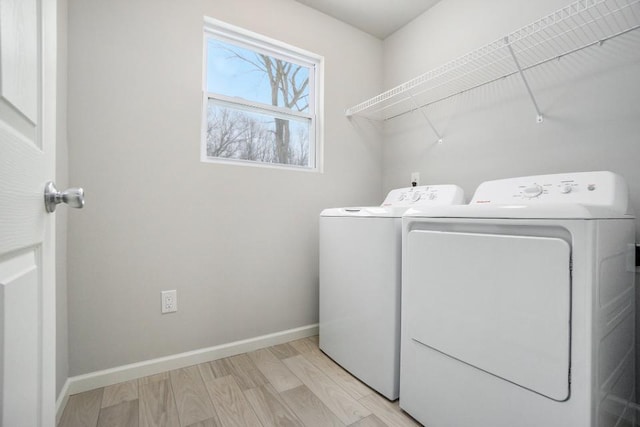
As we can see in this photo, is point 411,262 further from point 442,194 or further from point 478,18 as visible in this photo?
point 478,18

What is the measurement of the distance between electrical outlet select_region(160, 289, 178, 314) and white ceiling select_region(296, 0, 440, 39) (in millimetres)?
2103

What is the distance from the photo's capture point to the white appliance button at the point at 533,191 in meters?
1.33

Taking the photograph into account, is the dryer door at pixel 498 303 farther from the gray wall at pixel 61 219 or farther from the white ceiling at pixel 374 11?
the white ceiling at pixel 374 11

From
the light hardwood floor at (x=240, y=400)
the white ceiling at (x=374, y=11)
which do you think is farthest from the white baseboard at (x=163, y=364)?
the white ceiling at (x=374, y=11)

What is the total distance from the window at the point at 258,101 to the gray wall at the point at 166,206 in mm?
105

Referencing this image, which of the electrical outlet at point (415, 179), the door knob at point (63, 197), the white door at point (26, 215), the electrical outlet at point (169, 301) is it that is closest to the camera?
the white door at point (26, 215)

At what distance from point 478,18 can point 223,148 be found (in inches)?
70.2

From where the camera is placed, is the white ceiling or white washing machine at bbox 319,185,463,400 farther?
the white ceiling

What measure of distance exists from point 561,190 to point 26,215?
1.73 meters

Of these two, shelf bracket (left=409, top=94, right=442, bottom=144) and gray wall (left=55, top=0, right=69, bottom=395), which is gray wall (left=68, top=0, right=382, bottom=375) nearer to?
gray wall (left=55, top=0, right=69, bottom=395)

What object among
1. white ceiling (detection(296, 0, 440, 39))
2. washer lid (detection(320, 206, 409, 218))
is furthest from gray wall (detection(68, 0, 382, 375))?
washer lid (detection(320, 206, 409, 218))

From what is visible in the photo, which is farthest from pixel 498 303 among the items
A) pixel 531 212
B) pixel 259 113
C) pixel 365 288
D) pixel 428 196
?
pixel 259 113

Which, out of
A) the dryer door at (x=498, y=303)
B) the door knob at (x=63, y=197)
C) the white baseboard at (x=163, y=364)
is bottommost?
the white baseboard at (x=163, y=364)

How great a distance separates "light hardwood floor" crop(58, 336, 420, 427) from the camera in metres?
1.23
